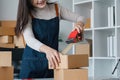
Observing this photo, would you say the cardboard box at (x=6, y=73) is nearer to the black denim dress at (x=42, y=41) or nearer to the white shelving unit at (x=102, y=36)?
the black denim dress at (x=42, y=41)

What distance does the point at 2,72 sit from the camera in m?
1.12

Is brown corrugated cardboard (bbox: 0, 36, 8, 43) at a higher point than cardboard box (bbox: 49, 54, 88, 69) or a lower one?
higher

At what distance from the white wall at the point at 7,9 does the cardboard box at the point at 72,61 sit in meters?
2.55

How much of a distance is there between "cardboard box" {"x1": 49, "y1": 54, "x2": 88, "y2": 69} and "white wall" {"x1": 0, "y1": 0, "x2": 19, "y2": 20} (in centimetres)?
255

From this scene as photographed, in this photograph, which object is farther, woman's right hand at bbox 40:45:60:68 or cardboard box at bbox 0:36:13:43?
cardboard box at bbox 0:36:13:43

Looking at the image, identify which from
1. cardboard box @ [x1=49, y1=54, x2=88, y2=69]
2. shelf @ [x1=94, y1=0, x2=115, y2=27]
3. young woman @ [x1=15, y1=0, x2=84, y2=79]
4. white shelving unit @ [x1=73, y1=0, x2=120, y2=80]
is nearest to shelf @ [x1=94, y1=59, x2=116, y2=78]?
white shelving unit @ [x1=73, y1=0, x2=120, y2=80]

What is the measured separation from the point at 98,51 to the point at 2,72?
2143 mm

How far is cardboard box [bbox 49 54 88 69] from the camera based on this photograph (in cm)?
106

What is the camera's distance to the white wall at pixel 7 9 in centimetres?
353

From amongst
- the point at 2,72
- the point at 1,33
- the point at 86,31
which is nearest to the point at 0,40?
the point at 1,33

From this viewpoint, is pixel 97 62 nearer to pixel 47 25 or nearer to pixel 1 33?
pixel 1 33

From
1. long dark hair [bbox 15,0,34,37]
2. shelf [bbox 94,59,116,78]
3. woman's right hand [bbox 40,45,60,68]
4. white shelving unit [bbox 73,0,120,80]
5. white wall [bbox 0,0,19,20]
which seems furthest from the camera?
white wall [bbox 0,0,19,20]

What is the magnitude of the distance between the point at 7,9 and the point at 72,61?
8.66 feet

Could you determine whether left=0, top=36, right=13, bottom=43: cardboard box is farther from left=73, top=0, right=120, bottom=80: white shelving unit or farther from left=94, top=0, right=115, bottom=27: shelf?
left=94, top=0, right=115, bottom=27: shelf
